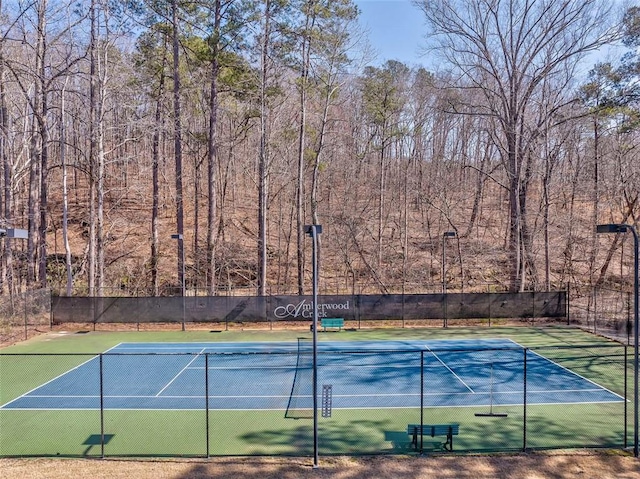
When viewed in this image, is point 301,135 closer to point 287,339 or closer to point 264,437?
point 287,339

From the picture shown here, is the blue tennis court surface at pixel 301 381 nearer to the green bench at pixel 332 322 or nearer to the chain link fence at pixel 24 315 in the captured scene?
the green bench at pixel 332 322

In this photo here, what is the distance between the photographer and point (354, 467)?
31.3 ft

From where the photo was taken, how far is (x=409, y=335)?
21.9 metres

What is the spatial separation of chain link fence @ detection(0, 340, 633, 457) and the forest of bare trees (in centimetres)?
823

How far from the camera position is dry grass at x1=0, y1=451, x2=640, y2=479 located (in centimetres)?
920

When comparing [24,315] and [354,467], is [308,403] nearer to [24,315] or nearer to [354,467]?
[354,467]

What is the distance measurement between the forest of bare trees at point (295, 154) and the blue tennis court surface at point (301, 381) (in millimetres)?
7688

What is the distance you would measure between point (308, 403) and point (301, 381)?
220 centimetres

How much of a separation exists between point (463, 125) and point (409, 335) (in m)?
29.1

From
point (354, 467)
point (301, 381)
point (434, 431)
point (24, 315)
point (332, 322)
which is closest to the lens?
point (354, 467)

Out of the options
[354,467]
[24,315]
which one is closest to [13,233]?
[354,467]

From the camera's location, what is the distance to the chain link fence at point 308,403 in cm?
1067

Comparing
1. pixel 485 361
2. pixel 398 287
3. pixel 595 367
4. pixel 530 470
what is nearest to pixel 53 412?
pixel 530 470

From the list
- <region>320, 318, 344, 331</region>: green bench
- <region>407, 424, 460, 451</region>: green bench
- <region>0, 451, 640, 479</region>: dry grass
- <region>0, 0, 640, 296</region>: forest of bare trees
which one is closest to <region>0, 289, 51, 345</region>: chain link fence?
<region>0, 0, 640, 296</region>: forest of bare trees
